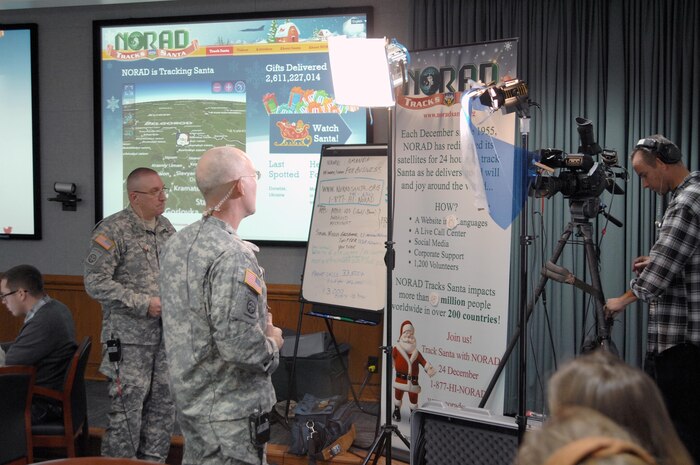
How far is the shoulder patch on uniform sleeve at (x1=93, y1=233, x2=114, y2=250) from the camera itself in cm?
318

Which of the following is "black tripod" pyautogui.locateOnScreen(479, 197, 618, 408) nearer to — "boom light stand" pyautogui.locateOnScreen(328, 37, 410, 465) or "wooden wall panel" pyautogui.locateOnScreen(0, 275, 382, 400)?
"boom light stand" pyautogui.locateOnScreen(328, 37, 410, 465)

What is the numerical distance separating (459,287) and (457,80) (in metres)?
1.00

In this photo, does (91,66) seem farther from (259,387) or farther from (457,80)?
(259,387)

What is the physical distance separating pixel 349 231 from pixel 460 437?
4.49 feet

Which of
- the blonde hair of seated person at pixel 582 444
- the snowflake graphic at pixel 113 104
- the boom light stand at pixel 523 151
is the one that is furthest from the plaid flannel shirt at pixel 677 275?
the snowflake graphic at pixel 113 104

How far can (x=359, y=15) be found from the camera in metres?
4.42

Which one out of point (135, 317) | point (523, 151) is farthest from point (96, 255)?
point (523, 151)

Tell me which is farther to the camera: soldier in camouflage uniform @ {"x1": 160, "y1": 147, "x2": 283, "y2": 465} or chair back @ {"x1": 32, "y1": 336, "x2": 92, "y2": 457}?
chair back @ {"x1": 32, "y1": 336, "x2": 92, "y2": 457}

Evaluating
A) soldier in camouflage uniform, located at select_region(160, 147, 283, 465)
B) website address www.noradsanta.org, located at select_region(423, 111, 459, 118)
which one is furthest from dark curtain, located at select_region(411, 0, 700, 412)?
soldier in camouflage uniform, located at select_region(160, 147, 283, 465)

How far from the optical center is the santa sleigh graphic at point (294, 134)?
14.9 ft

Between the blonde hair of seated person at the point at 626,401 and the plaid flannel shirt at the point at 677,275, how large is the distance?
1969 mm

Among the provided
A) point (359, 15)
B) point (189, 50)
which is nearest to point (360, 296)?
point (359, 15)

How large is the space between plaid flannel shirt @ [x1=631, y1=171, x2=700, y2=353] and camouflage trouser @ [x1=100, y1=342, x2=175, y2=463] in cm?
220

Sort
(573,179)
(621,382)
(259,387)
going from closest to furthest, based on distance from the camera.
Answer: (621,382)
(259,387)
(573,179)
